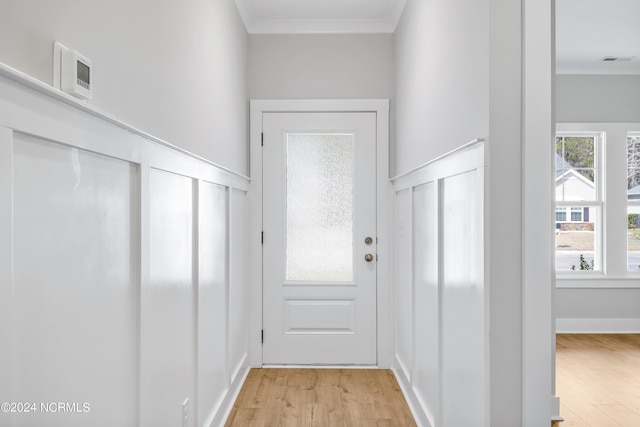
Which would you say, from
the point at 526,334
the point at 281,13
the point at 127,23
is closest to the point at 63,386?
the point at 127,23

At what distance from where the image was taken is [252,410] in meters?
2.85

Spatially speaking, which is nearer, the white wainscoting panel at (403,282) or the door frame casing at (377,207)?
the white wainscoting panel at (403,282)

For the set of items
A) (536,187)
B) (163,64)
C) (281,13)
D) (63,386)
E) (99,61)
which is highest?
(281,13)

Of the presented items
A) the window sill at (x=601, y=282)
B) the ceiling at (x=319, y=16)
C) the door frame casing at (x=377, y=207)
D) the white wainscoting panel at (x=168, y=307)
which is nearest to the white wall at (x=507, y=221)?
the white wainscoting panel at (x=168, y=307)

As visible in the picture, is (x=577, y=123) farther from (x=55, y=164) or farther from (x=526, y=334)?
(x=55, y=164)

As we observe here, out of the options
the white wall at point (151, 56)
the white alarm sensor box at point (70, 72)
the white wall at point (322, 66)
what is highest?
the white wall at point (322, 66)

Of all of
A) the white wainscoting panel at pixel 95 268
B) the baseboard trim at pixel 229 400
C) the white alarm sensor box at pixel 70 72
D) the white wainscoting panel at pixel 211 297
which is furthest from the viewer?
the baseboard trim at pixel 229 400

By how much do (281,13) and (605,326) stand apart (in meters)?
4.27

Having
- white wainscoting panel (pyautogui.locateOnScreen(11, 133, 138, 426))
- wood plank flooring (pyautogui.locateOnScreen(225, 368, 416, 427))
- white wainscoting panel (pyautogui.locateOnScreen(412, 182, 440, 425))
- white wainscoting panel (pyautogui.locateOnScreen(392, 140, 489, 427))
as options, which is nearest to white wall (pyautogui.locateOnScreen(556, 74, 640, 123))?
white wainscoting panel (pyautogui.locateOnScreen(392, 140, 489, 427))

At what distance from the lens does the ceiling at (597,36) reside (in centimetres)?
345

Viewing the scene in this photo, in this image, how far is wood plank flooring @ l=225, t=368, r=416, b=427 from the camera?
8.87 feet

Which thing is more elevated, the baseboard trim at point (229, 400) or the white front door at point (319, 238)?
the white front door at point (319, 238)

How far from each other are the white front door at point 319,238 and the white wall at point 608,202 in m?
Result: 2.37

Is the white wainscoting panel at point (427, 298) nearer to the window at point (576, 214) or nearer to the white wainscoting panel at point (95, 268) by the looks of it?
the white wainscoting panel at point (95, 268)
